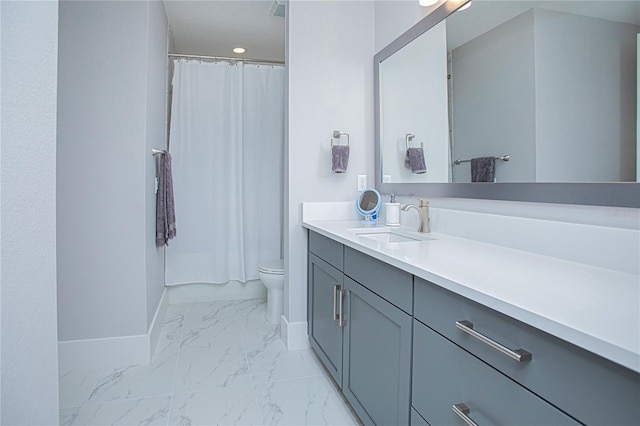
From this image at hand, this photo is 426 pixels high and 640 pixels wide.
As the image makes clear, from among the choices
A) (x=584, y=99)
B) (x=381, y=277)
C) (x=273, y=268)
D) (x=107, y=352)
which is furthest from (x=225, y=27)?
(x=584, y=99)

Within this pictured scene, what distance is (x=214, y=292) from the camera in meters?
3.63

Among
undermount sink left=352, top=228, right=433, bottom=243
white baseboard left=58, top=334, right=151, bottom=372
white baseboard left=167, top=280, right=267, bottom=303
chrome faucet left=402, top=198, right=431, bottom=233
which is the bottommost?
white baseboard left=58, top=334, right=151, bottom=372

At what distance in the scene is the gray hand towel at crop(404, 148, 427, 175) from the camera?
2.18 metres

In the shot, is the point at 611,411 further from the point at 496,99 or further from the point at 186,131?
the point at 186,131

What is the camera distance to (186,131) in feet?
11.3

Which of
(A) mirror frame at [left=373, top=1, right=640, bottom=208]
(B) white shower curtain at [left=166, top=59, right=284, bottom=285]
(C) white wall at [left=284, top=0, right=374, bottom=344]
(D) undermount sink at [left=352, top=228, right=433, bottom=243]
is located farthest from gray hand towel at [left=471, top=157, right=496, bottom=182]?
A: (B) white shower curtain at [left=166, top=59, right=284, bottom=285]

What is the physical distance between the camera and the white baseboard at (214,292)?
3.55 meters

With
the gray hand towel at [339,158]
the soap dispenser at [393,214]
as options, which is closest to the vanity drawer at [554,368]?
the soap dispenser at [393,214]

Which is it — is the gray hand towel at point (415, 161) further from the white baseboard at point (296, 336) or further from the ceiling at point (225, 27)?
the ceiling at point (225, 27)

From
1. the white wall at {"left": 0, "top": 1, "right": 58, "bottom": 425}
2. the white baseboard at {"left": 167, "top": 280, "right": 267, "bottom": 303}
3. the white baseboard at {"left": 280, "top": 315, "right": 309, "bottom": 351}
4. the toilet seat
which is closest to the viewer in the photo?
the white wall at {"left": 0, "top": 1, "right": 58, "bottom": 425}

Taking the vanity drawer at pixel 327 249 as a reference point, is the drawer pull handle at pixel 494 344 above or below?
below

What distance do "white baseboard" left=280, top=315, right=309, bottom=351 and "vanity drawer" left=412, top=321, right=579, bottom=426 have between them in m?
1.43

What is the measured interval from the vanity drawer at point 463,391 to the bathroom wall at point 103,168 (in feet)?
5.94

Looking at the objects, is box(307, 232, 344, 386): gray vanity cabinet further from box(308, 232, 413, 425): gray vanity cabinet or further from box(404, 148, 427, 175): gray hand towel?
box(404, 148, 427, 175): gray hand towel
